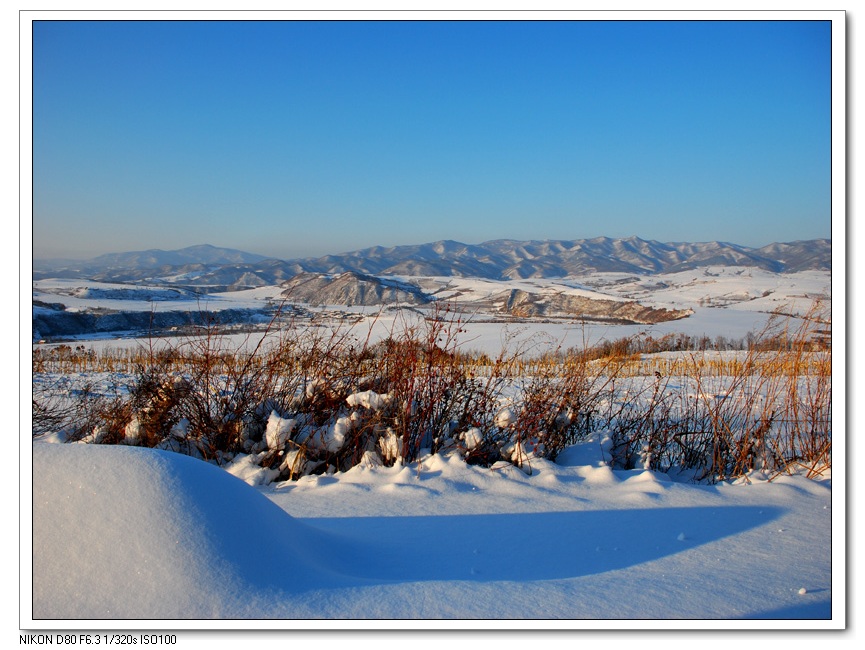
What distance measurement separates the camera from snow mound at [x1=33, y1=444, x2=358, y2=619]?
1880mm

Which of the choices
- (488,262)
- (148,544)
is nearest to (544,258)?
(488,262)

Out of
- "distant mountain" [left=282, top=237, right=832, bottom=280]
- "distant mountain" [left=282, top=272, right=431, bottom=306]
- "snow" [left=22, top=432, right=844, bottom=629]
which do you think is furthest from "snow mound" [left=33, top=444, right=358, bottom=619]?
"distant mountain" [left=282, top=237, right=832, bottom=280]

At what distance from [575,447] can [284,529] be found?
273 cm

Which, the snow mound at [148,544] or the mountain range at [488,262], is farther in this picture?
the mountain range at [488,262]

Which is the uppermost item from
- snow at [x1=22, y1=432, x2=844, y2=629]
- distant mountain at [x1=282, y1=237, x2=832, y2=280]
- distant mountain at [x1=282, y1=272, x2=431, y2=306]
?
distant mountain at [x1=282, y1=237, x2=832, y2=280]

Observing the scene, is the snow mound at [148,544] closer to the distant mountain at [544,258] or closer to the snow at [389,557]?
the snow at [389,557]

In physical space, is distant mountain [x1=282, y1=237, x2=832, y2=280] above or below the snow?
above

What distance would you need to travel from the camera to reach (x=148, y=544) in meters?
1.95

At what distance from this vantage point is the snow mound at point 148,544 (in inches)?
74.0

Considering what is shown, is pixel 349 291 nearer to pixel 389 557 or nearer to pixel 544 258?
pixel 389 557

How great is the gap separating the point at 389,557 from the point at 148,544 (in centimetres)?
100

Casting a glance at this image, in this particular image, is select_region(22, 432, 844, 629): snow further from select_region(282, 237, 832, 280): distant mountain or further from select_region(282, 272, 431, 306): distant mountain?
select_region(282, 237, 832, 280): distant mountain

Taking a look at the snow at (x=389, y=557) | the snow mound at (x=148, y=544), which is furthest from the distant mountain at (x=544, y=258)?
the snow mound at (x=148, y=544)
